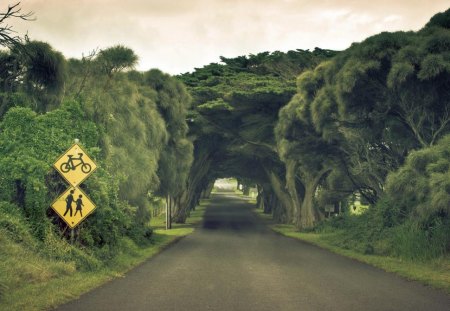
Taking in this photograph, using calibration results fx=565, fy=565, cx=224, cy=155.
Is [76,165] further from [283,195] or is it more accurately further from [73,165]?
[283,195]

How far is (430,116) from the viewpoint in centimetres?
2227

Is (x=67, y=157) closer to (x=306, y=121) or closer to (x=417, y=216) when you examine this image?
(x=417, y=216)

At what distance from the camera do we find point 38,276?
40.2 ft

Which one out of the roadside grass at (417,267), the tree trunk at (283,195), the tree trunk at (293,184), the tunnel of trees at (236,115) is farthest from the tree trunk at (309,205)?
the roadside grass at (417,267)

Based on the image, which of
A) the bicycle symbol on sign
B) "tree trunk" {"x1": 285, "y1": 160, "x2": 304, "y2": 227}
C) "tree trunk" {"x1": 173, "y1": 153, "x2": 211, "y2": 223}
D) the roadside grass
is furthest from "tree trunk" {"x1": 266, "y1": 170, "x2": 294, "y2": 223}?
the bicycle symbol on sign

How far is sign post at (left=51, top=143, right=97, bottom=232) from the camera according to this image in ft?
46.0

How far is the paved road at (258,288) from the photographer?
33.7 ft

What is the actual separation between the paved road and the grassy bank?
428mm

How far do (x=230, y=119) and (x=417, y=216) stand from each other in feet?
69.8

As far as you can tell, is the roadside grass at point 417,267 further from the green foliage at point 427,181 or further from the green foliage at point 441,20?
the green foliage at point 441,20

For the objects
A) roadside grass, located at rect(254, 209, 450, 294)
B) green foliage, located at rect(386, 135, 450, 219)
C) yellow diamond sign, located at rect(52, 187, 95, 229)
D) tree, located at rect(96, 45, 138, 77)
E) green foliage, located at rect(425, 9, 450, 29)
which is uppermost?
green foliage, located at rect(425, 9, 450, 29)

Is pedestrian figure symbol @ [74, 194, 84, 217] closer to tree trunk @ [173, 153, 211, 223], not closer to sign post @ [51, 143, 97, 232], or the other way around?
sign post @ [51, 143, 97, 232]

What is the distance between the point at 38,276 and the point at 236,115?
27.2 m

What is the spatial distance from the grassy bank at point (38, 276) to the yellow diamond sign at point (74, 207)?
3.58 ft
